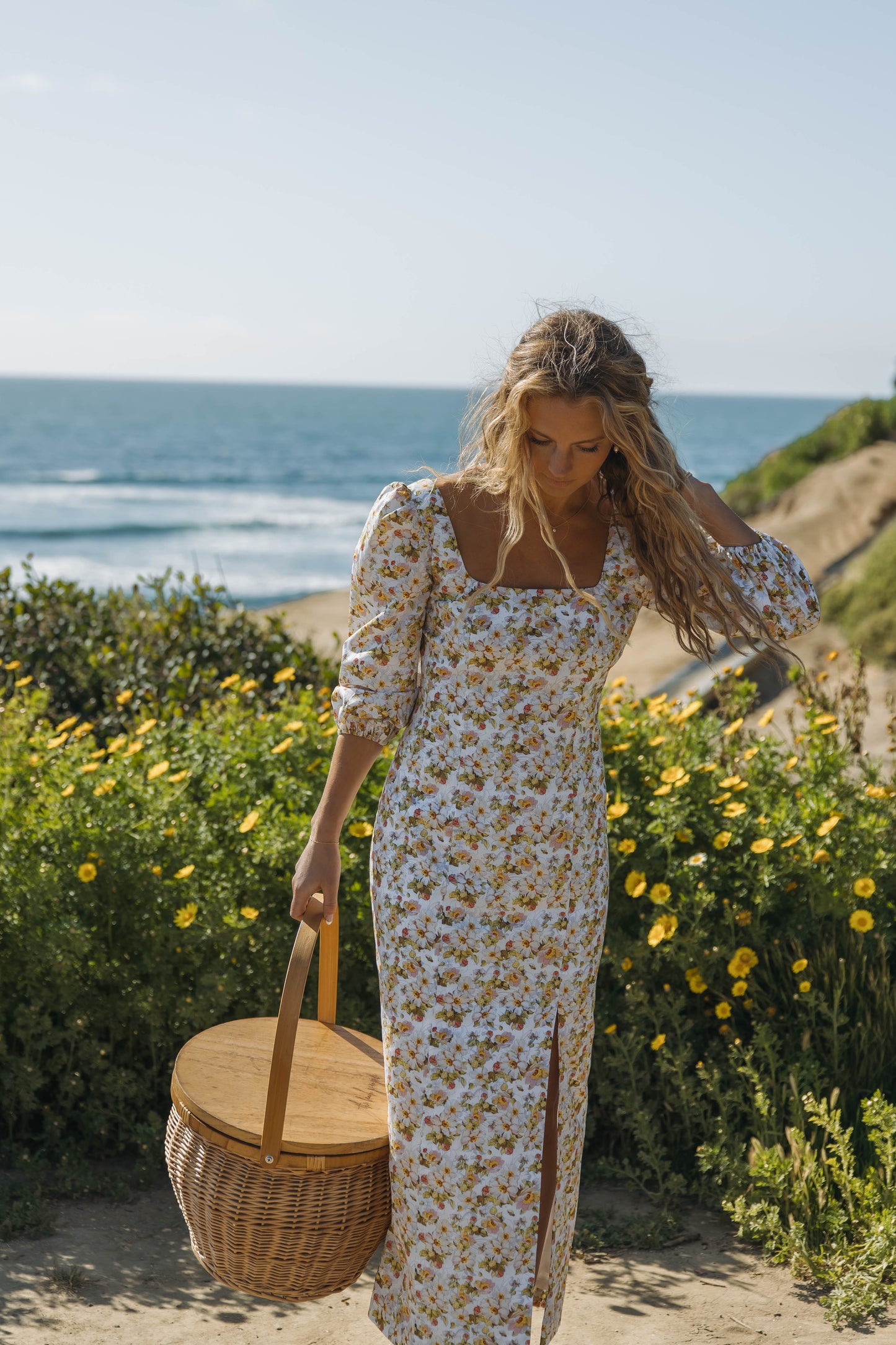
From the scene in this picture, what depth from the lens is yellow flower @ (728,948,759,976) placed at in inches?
121

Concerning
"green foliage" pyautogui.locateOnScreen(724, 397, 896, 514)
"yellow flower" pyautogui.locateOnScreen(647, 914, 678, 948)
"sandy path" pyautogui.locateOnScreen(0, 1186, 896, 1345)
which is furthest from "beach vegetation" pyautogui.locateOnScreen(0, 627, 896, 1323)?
"green foliage" pyautogui.locateOnScreen(724, 397, 896, 514)

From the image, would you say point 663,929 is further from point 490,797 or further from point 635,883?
point 490,797

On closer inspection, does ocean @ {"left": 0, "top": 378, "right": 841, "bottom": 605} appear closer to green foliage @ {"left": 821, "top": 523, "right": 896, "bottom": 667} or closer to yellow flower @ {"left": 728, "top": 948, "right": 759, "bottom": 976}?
yellow flower @ {"left": 728, "top": 948, "right": 759, "bottom": 976}

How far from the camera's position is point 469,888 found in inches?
82.4

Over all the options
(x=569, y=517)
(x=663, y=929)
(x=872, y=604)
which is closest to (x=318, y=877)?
(x=569, y=517)

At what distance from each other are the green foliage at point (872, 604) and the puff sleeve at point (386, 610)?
245 inches

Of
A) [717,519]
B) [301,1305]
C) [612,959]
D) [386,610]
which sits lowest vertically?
[301,1305]

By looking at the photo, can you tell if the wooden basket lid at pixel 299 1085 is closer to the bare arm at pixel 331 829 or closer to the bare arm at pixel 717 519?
the bare arm at pixel 331 829

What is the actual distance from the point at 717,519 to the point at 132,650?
383cm

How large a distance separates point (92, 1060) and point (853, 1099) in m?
1.97

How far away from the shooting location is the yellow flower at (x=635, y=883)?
10.1 ft

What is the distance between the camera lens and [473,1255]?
2.10 meters

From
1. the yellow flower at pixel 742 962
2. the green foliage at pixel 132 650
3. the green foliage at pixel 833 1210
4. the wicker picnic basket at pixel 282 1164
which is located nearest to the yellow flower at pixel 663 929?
the yellow flower at pixel 742 962

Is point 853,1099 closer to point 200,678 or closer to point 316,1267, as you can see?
point 316,1267
